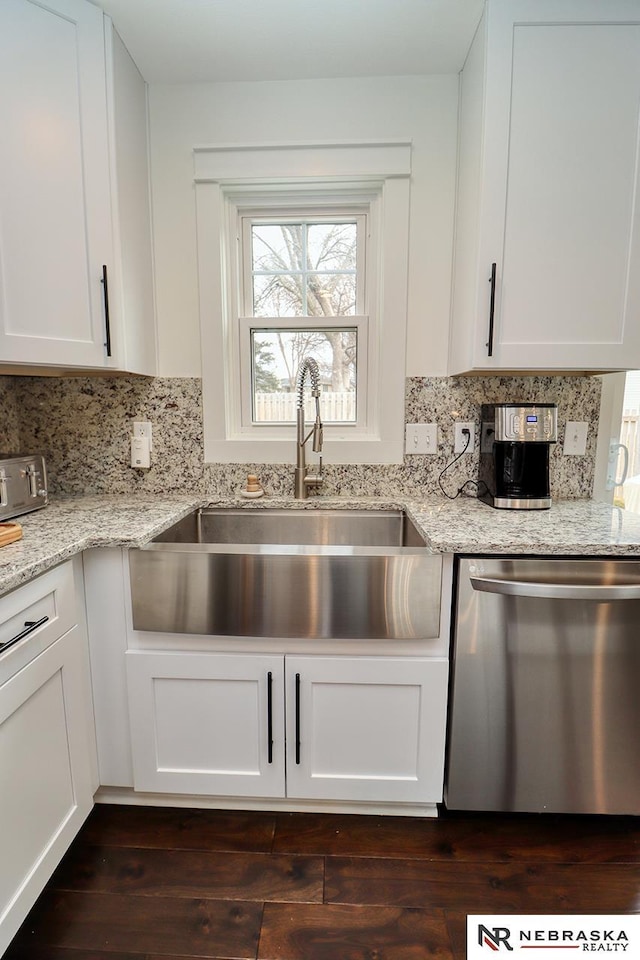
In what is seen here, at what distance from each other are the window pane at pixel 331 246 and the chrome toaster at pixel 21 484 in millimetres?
1249

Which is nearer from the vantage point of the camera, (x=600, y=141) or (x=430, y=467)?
(x=600, y=141)

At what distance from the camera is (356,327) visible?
1824 millimetres

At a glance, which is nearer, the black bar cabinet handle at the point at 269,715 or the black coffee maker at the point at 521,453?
the black bar cabinet handle at the point at 269,715

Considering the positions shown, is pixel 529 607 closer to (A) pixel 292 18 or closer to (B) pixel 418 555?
(B) pixel 418 555

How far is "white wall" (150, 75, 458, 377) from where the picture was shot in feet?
5.34

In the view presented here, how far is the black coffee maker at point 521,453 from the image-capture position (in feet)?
4.91

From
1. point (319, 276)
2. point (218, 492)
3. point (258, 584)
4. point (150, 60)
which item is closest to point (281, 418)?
point (218, 492)

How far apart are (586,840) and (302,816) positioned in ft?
2.72

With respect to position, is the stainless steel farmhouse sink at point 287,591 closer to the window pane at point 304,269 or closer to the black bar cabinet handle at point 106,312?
the black bar cabinet handle at point 106,312

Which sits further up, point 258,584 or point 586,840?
point 258,584

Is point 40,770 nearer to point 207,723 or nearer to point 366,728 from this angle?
point 207,723

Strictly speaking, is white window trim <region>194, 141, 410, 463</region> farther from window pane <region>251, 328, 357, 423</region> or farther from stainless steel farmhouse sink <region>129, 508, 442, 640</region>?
stainless steel farmhouse sink <region>129, 508, 442, 640</region>

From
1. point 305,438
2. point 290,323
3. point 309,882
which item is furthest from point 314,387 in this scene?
point 309,882

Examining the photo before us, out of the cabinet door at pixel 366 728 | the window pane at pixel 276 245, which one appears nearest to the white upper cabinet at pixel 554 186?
the window pane at pixel 276 245
